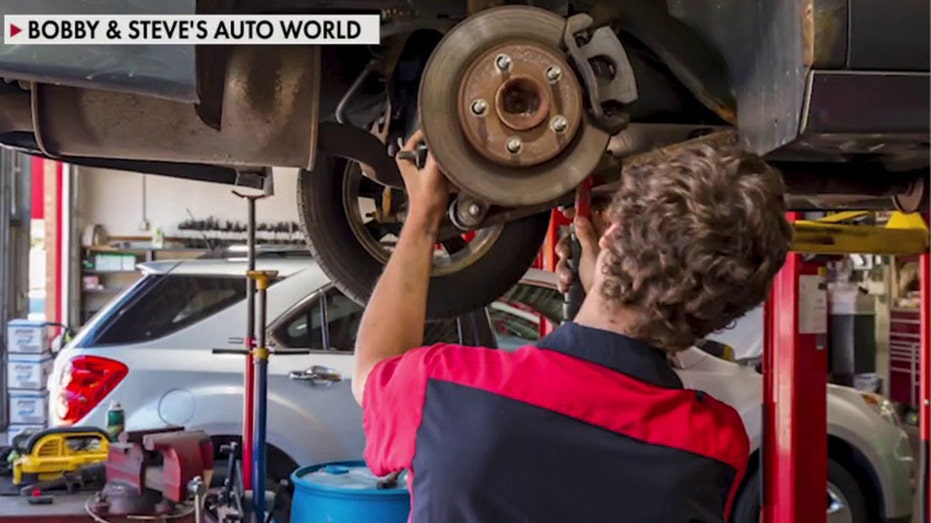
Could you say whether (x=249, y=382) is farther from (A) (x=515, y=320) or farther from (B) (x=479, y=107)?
(B) (x=479, y=107)

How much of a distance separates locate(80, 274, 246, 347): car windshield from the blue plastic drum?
985 millimetres

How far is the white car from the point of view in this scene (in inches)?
143

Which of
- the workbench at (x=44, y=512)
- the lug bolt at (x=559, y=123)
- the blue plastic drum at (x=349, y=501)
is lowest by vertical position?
the workbench at (x=44, y=512)

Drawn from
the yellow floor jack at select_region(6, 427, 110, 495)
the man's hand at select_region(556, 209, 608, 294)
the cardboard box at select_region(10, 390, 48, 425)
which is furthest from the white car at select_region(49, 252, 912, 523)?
the cardboard box at select_region(10, 390, 48, 425)

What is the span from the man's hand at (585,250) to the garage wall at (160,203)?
7993mm

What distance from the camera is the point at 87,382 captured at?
11.8ft

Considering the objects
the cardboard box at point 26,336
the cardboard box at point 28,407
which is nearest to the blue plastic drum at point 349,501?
the cardboard box at point 26,336

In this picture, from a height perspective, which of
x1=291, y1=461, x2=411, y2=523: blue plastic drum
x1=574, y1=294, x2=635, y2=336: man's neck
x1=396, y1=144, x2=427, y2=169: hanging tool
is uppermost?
x1=396, y1=144, x2=427, y2=169: hanging tool

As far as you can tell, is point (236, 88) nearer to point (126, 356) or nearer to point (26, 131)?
point (26, 131)

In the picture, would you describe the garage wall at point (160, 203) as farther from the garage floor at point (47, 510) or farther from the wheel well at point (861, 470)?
the wheel well at point (861, 470)

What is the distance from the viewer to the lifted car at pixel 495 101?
1370 millimetres

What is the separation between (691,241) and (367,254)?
131 cm

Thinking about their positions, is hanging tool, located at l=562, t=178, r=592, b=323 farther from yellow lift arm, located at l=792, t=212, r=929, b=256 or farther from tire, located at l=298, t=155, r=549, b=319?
yellow lift arm, located at l=792, t=212, r=929, b=256

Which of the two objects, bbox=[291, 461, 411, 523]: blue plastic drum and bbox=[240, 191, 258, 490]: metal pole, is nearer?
bbox=[291, 461, 411, 523]: blue plastic drum
